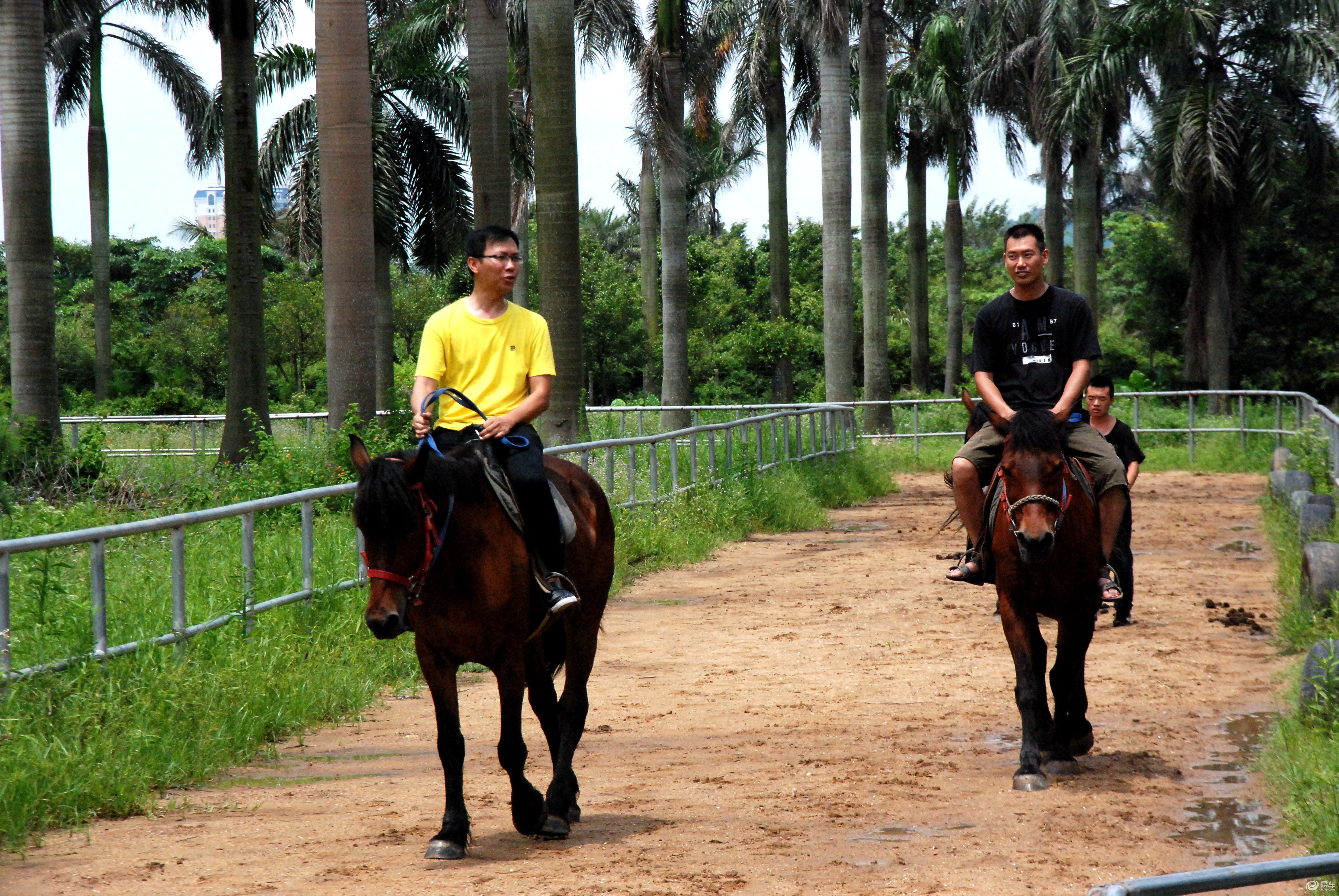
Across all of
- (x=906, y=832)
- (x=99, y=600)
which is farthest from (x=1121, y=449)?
(x=99, y=600)

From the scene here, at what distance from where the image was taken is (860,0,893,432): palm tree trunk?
30.8 meters

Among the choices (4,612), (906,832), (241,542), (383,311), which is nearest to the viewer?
(906,832)

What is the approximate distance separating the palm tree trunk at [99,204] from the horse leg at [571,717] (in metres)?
32.3

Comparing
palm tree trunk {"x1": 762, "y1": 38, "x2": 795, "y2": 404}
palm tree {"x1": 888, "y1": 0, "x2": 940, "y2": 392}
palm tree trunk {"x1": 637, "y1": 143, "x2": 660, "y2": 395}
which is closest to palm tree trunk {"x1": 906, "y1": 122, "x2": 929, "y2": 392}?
palm tree {"x1": 888, "y1": 0, "x2": 940, "y2": 392}

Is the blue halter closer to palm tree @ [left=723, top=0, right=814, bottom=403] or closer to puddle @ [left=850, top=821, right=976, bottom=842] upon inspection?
puddle @ [left=850, top=821, right=976, bottom=842]

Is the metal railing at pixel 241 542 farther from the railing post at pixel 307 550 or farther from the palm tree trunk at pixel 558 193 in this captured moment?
the palm tree trunk at pixel 558 193

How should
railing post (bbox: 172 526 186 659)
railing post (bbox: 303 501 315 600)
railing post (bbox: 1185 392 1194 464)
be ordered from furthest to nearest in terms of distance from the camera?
railing post (bbox: 1185 392 1194 464), railing post (bbox: 303 501 315 600), railing post (bbox: 172 526 186 659)

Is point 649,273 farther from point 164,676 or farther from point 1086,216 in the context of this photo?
point 164,676

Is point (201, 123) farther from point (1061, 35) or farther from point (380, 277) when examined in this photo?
point (1061, 35)

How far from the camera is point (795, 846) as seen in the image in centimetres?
595

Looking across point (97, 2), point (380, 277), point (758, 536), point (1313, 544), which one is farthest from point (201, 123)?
point (1313, 544)

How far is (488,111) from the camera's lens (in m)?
19.9

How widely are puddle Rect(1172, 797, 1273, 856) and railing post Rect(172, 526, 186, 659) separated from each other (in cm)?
537

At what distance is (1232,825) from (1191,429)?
23577 millimetres
